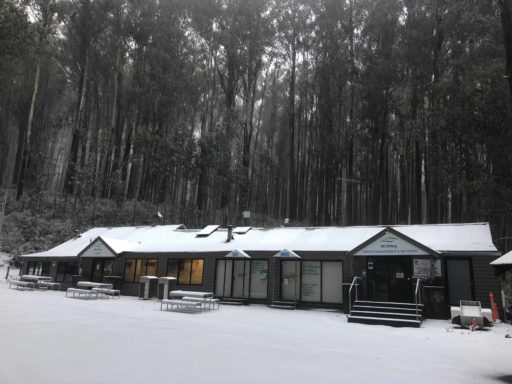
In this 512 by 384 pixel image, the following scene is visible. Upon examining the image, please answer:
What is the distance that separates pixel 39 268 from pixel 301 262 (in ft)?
49.6

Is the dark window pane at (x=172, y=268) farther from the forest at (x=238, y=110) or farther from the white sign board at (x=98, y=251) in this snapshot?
the forest at (x=238, y=110)

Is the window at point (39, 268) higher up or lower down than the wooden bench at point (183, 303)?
higher up

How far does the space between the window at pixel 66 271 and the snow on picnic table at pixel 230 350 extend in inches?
364

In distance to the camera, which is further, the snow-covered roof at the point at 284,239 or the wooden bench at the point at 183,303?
the snow-covered roof at the point at 284,239

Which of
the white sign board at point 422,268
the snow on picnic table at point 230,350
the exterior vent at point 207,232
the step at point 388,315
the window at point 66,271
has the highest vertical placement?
the exterior vent at point 207,232

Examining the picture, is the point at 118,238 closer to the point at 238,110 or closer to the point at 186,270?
the point at 186,270

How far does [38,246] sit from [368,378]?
76.0ft

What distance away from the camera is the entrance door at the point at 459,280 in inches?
497

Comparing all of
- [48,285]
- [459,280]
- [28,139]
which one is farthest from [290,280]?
[28,139]

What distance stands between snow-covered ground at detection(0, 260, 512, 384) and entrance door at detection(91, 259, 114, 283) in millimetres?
7991

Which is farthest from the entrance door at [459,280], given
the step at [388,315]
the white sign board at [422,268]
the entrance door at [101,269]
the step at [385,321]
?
the entrance door at [101,269]

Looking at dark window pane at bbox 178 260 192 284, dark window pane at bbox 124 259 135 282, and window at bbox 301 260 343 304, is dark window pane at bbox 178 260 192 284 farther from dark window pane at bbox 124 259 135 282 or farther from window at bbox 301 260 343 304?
window at bbox 301 260 343 304

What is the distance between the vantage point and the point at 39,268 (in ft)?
69.8

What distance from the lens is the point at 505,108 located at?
13508mm
